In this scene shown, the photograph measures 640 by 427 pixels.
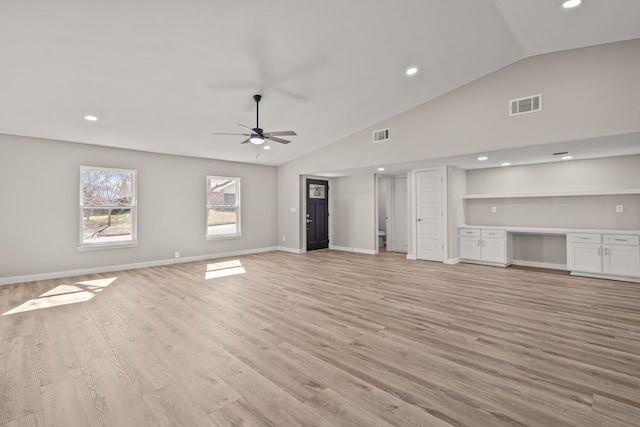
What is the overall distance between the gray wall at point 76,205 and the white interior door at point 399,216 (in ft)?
13.7

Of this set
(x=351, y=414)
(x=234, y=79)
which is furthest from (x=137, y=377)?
(x=234, y=79)

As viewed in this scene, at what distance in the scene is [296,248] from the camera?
8727 millimetres

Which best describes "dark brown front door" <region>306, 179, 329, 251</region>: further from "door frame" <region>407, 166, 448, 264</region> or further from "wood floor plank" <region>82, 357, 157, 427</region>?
"wood floor plank" <region>82, 357, 157, 427</region>

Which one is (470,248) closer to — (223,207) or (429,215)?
(429,215)

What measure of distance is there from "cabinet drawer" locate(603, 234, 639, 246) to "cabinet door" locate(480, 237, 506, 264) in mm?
1613

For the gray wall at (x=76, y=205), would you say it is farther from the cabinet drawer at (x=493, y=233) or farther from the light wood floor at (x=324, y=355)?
the cabinet drawer at (x=493, y=233)

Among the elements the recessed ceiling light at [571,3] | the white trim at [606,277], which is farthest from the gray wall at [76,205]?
the white trim at [606,277]

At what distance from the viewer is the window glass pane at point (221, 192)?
308 inches

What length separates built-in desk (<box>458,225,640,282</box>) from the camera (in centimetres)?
497

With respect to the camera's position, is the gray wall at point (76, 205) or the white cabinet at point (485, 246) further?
the white cabinet at point (485, 246)

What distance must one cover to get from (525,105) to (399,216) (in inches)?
177

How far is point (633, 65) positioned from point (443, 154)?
2576 mm

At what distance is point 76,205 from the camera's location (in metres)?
5.85

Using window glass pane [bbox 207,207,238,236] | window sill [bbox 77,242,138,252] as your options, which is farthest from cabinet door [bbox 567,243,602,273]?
window sill [bbox 77,242,138,252]
